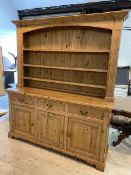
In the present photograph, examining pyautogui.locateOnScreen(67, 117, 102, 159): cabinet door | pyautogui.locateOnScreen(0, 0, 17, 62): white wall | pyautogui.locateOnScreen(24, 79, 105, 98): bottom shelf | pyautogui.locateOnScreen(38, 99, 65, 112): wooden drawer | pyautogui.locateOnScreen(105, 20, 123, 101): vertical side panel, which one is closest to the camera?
pyautogui.locateOnScreen(105, 20, 123, 101): vertical side panel

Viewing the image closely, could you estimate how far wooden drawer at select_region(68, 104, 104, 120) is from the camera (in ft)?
6.21

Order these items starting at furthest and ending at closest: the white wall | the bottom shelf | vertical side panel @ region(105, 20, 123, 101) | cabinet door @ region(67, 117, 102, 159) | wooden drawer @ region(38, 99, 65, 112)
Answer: the white wall → the bottom shelf → wooden drawer @ region(38, 99, 65, 112) → cabinet door @ region(67, 117, 102, 159) → vertical side panel @ region(105, 20, 123, 101)

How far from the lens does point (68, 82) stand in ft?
7.84

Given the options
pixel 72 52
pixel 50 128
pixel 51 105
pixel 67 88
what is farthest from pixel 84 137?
pixel 72 52

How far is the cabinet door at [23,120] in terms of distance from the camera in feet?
7.82

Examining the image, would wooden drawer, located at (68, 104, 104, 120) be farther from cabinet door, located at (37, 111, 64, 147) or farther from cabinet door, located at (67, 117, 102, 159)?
cabinet door, located at (37, 111, 64, 147)

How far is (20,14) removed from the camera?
271cm

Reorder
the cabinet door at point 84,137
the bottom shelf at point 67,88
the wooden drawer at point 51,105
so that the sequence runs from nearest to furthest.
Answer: the cabinet door at point 84,137 → the wooden drawer at point 51,105 → the bottom shelf at point 67,88

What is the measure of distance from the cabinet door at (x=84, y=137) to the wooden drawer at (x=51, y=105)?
0.63 ft

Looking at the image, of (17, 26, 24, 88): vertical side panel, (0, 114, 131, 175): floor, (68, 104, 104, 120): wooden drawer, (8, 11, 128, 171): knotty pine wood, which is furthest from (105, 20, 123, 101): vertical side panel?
(17, 26, 24, 88): vertical side panel

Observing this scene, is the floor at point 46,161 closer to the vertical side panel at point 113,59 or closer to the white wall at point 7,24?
the vertical side panel at point 113,59

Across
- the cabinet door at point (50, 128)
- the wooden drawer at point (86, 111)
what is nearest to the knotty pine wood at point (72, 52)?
the wooden drawer at point (86, 111)

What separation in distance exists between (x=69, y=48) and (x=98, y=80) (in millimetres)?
643

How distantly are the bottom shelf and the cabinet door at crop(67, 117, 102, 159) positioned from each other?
49 centimetres
